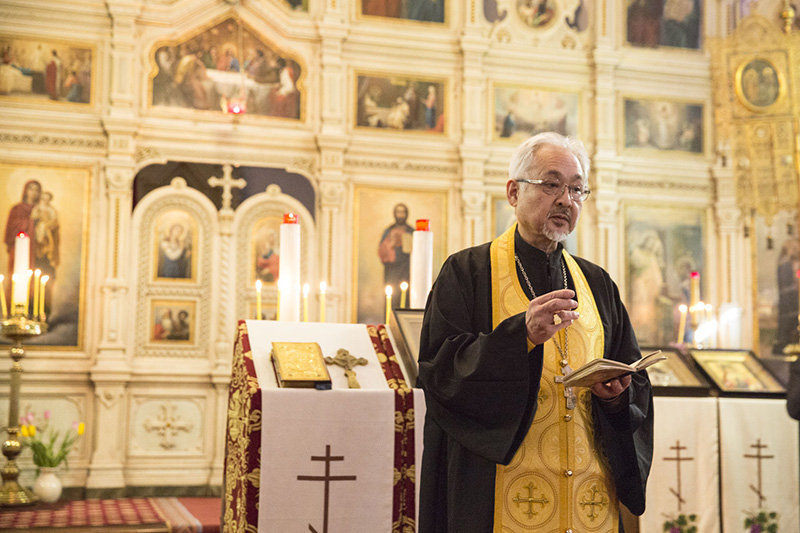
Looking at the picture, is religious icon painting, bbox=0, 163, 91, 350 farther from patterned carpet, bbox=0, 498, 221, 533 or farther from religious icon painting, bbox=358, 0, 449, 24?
religious icon painting, bbox=358, 0, 449, 24

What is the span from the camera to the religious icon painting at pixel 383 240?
31.2 feet

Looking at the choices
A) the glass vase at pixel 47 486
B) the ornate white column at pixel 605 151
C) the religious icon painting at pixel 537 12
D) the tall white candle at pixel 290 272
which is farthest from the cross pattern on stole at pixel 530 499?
the religious icon painting at pixel 537 12

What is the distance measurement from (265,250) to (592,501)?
6819 millimetres

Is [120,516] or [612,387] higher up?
[612,387]

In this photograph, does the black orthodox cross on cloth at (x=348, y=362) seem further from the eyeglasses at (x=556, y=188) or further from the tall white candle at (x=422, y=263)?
the eyeglasses at (x=556, y=188)

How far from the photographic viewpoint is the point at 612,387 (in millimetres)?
2820

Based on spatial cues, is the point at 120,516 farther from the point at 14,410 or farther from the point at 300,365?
the point at 300,365

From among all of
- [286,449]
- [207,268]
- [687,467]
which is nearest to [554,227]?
[286,449]

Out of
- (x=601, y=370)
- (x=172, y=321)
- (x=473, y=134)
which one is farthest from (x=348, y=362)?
(x=473, y=134)

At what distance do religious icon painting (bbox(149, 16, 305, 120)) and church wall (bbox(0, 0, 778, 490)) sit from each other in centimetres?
5

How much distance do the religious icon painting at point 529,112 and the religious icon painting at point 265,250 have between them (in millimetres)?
2708

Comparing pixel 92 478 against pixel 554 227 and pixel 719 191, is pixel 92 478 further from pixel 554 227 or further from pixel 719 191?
pixel 719 191

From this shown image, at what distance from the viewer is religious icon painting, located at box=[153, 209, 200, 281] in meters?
9.13

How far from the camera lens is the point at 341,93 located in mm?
9656
